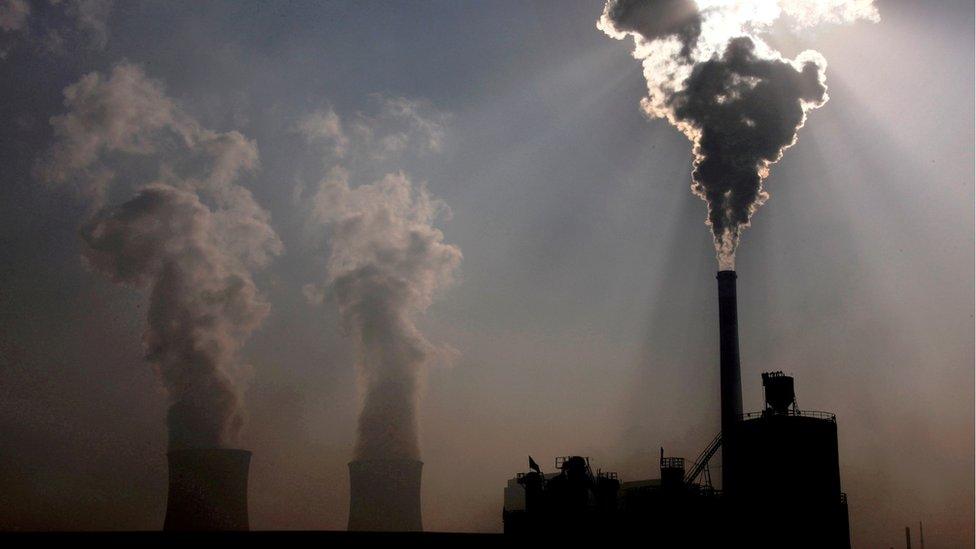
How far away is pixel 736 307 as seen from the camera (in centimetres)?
3591

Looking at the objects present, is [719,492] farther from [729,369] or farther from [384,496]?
[384,496]

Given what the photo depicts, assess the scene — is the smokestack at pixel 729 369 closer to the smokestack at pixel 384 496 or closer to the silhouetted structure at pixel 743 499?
the silhouetted structure at pixel 743 499

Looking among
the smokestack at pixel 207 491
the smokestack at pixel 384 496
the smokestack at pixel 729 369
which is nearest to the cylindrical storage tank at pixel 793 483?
the smokestack at pixel 729 369

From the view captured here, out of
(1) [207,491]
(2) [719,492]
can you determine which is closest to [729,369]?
(2) [719,492]

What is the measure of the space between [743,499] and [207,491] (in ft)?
73.3

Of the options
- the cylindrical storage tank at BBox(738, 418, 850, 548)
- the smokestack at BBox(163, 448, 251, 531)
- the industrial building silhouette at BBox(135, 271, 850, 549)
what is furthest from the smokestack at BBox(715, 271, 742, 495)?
the smokestack at BBox(163, 448, 251, 531)

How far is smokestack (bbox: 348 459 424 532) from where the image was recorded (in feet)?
130

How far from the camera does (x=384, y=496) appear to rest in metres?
40.5

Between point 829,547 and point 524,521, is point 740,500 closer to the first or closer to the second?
point 829,547

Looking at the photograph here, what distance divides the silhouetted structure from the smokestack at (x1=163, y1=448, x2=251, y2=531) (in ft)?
39.8

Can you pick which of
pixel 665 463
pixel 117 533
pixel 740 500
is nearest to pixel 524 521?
pixel 665 463

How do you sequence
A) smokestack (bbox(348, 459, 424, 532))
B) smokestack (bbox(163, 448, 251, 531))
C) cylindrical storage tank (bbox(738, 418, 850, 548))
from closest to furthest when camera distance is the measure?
cylindrical storage tank (bbox(738, 418, 850, 548)) → smokestack (bbox(163, 448, 251, 531)) → smokestack (bbox(348, 459, 424, 532))

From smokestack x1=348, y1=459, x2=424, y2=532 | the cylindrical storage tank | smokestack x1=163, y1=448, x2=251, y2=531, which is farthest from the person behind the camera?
smokestack x1=348, y1=459, x2=424, y2=532

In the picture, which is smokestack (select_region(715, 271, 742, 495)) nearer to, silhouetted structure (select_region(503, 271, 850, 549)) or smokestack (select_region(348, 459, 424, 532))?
silhouetted structure (select_region(503, 271, 850, 549))
